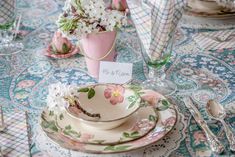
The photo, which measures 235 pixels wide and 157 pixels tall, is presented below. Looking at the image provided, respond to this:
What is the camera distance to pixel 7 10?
143 centimetres

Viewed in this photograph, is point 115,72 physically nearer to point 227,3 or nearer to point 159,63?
point 159,63

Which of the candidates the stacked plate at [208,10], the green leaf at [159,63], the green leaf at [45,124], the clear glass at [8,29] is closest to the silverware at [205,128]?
the green leaf at [159,63]

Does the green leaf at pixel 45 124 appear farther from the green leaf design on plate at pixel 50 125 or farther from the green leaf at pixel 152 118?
the green leaf at pixel 152 118

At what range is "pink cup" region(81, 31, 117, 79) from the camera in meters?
1.30

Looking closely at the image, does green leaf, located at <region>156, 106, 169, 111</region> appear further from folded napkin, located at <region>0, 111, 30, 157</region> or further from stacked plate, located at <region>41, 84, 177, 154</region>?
folded napkin, located at <region>0, 111, 30, 157</region>

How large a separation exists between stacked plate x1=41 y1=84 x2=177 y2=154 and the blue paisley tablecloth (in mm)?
39

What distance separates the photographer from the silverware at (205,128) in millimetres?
1019

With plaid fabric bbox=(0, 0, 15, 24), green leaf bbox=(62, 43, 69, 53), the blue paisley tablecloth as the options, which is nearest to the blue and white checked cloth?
the blue paisley tablecloth

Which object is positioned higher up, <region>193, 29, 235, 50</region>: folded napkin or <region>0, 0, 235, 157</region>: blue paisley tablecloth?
<region>193, 29, 235, 50</region>: folded napkin

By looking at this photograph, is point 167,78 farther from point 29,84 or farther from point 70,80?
point 29,84

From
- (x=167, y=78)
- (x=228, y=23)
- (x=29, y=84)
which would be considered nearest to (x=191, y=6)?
(x=228, y=23)

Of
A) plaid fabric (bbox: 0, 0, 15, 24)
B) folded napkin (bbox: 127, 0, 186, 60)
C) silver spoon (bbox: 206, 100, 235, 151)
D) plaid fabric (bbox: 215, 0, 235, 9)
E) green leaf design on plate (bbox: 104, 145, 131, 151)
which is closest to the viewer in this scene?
green leaf design on plate (bbox: 104, 145, 131, 151)

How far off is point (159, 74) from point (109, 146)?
0.40 metres

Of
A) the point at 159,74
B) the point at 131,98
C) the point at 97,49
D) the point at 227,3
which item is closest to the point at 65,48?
the point at 97,49
